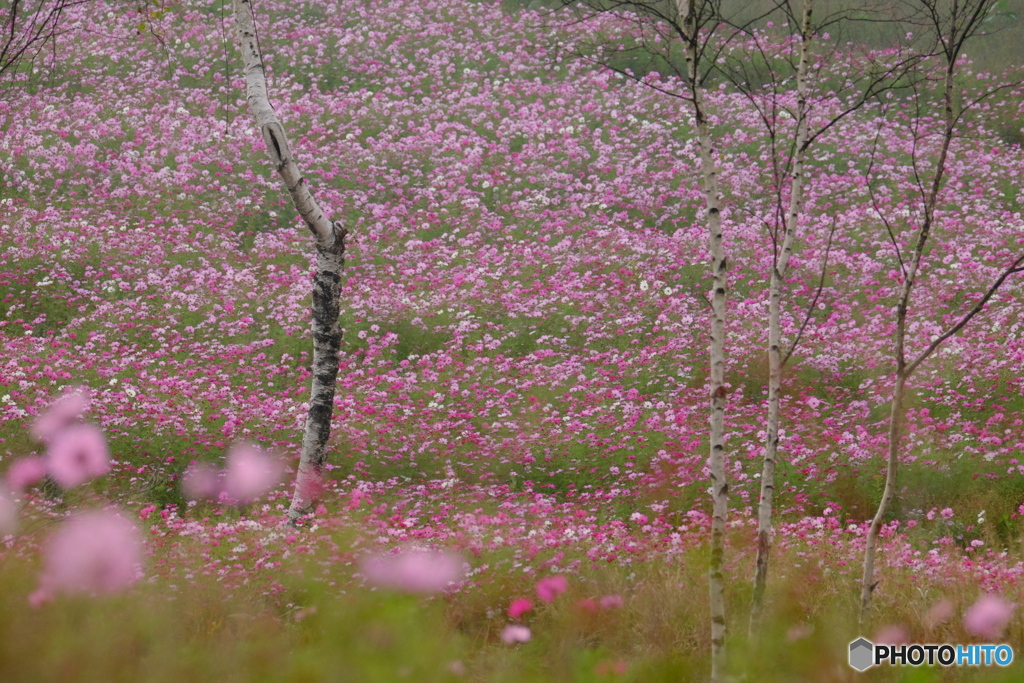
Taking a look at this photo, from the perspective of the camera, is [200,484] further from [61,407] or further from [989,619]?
[989,619]

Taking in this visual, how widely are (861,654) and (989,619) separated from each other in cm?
94

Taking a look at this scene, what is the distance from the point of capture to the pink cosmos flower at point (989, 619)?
4.11 metres

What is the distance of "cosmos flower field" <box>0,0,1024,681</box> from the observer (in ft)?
13.8

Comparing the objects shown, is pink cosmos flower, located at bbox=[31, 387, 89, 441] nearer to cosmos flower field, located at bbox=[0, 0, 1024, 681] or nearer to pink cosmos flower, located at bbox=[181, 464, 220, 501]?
cosmos flower field, located at bbox=[0, 0, 1024, 681]

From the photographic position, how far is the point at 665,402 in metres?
11.6

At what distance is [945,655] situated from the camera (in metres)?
4.50

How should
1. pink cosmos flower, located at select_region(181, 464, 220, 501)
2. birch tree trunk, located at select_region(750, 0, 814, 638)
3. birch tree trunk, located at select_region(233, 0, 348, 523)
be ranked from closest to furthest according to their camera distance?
1. birch tree trunk, located at select_region(750, 0, 814, 638)
2. birch tree trunk, located at select_region(233, 0, 348, 523)
3. pink cosmos flower, located at select_region(181, 464, 220, 501)

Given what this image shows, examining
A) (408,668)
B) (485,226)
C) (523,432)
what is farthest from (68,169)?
(408,668)

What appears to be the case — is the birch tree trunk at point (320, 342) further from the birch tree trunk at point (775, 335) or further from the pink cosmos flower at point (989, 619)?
the pink cosmos flower at point (989, 619)

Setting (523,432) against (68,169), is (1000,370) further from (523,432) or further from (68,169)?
(68,169)

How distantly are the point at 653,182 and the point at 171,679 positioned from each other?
17712 mm

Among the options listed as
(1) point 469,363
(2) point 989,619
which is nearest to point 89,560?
(2) point 989,619

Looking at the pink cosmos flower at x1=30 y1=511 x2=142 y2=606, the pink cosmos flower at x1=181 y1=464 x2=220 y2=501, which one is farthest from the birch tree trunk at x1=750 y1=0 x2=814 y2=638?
the pink cosmos flower at x1=181 y1=464 x2=220 y2=501

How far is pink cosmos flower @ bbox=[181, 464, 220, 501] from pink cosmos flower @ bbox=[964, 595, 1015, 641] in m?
8.32
